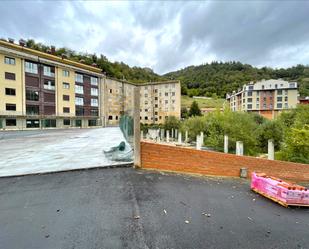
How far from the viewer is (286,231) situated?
3475mm

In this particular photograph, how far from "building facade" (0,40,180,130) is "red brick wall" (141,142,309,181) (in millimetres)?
19939

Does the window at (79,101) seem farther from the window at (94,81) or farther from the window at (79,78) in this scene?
the window at (94,81)

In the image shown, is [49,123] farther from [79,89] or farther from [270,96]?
[270,96]

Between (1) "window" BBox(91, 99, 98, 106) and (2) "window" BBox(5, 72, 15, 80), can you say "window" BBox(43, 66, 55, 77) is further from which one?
(1) "window" BBox(91, 99, 98, 106)

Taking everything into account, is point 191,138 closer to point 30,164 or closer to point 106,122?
point 30,164

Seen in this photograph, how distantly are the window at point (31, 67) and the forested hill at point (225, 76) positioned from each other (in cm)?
7816

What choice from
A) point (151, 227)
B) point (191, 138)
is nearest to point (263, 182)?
point (151, 227)

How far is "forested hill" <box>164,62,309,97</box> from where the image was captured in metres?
98.9

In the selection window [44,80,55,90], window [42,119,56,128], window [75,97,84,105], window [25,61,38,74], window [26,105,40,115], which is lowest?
window [42,119,56,128]

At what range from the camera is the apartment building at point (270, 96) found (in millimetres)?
64188

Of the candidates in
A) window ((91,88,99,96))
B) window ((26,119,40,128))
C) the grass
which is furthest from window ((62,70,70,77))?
the grass

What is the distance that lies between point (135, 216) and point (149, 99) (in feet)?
208

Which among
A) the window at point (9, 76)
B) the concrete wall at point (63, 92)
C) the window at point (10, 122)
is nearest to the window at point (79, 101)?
the concrete wall at point (63, 92)

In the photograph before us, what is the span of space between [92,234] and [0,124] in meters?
37.7
